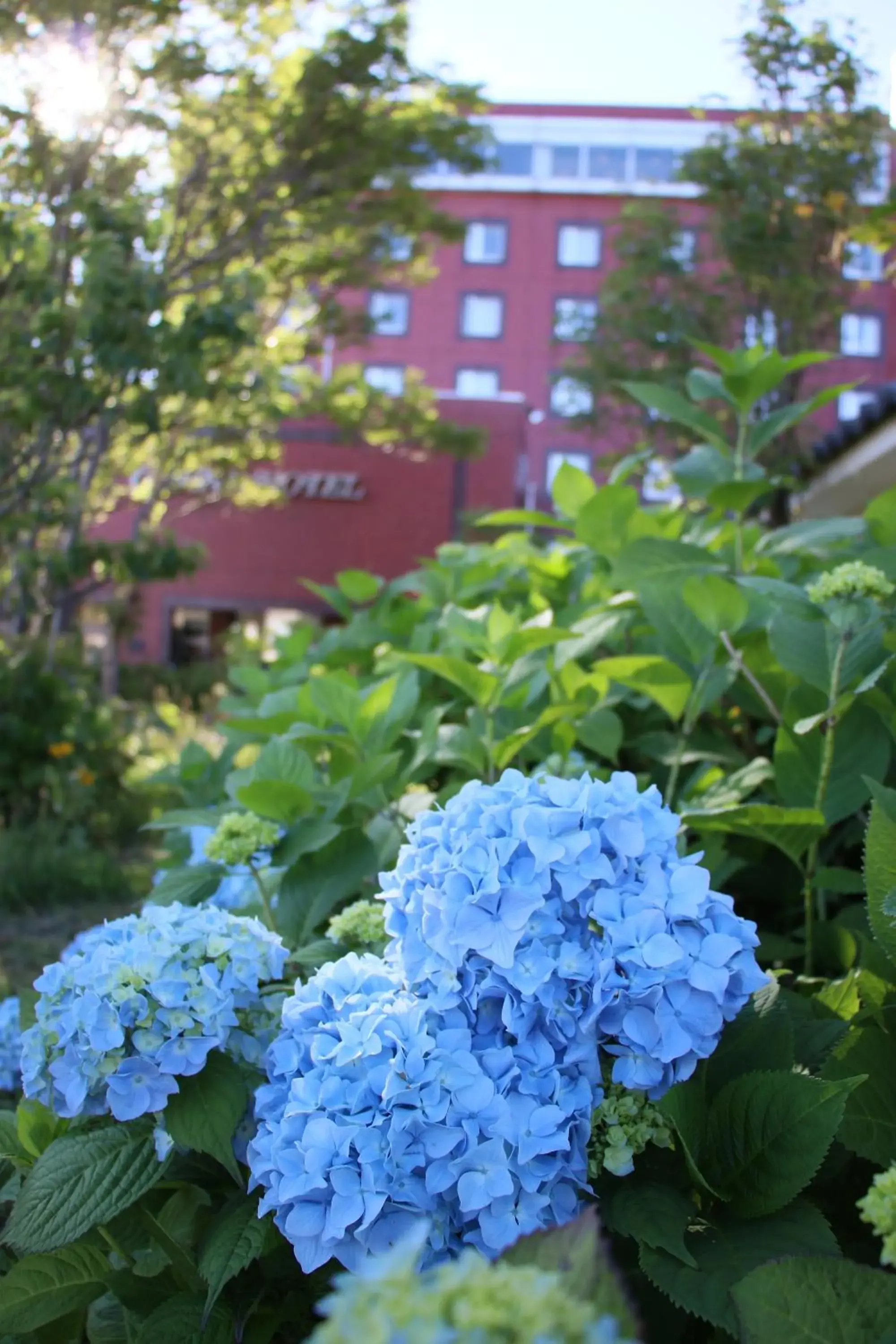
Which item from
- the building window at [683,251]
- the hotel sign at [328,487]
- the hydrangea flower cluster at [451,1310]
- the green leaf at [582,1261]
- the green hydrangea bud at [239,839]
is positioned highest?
the building window at [683,251]

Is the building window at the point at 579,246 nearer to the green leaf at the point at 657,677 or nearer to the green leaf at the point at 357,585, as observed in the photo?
the green leaf at the point at 357,585

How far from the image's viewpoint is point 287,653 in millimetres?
2639

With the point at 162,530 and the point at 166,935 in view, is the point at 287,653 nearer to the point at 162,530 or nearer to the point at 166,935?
the point at 166,935

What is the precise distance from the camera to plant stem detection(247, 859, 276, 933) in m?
1.40

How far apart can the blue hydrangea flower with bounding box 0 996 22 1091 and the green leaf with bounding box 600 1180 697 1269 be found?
107 centimetres

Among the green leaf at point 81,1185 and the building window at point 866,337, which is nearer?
the green leaf at point 81,1185

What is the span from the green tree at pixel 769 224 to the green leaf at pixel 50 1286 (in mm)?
10197

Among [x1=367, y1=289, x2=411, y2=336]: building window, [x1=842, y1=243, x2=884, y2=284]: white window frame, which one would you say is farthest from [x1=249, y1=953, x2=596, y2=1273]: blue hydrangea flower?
[x1=367, y1=289, x2=411, y2=336]: building window

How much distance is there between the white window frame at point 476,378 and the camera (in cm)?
3050

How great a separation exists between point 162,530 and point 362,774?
7.59 m

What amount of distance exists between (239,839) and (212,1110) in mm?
437

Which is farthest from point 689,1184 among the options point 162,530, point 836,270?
point 836,270

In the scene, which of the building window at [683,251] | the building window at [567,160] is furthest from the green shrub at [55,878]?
the building window at [567,160]

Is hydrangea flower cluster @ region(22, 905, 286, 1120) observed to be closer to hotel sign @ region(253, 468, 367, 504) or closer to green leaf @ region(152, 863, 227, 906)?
green leaf @ region(152, 863, 227, 906)
